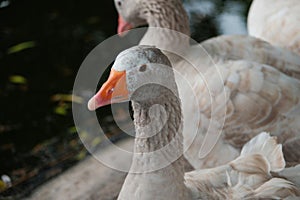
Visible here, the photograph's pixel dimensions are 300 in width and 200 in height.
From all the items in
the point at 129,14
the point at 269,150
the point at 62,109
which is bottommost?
the point at 62,109

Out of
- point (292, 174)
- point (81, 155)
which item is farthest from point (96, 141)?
point (292, 174)

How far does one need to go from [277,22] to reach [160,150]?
182 cm

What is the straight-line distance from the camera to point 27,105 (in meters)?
4.59

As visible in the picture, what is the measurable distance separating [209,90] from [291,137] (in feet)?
1.68

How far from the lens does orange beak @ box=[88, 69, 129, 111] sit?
7.21ft

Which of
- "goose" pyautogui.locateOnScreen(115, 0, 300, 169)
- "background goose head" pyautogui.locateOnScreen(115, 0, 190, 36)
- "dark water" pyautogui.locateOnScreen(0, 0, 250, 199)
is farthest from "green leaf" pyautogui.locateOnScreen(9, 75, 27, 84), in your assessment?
"goose" pyautogui.locateOnScreen(115, 0, 300, 169)

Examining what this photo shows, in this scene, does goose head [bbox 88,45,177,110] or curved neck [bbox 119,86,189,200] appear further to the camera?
curved neck [bbox 119,86,189,200]

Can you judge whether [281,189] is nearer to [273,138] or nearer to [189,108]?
[273,138]

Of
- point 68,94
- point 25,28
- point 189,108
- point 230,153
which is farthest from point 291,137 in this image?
point 25,28

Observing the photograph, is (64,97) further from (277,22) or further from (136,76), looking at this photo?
(136,76)

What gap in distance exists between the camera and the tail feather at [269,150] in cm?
263

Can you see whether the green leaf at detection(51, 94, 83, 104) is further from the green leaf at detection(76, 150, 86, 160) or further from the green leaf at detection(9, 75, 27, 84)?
the green leaf at detection(76, 150, 86, 160)

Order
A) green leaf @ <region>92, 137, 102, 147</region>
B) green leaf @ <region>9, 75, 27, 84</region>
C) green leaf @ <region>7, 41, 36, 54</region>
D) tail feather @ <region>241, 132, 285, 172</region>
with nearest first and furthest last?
Result: 1. tail feather @ <region>241, 132, 285, 172</region>
2. green leaf @ <region>92, 137, 102, 147</region>
3. green leaf @ <region>9, 75, 27, 84</region>
4. green leaf @ <region>7, 41, 36, 54</region>

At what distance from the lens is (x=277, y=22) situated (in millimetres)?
3785
